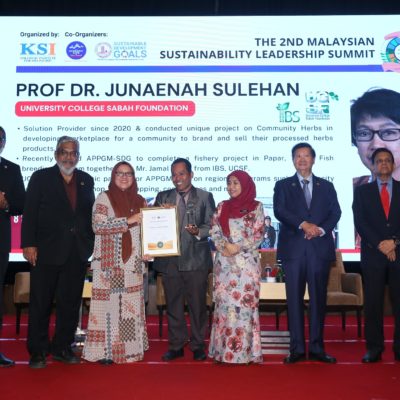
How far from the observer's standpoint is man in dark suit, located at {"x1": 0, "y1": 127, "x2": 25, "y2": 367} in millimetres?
3775

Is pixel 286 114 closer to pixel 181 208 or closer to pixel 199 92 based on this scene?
pixel 199 92

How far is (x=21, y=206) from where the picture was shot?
12.8 feet

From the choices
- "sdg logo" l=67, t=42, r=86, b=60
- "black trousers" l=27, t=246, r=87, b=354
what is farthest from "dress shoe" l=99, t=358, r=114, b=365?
"sdg logo" l=67, t=42, r=86, b=60

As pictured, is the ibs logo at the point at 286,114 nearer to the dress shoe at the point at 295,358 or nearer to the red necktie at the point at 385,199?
the red necktie at the point at 385,199

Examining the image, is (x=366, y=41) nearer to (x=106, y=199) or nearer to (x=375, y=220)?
(x=375, y=220)

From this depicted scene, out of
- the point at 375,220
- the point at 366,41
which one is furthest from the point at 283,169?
the point at 375,220

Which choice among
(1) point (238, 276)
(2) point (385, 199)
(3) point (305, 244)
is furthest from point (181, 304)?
(2) point (385, 199)

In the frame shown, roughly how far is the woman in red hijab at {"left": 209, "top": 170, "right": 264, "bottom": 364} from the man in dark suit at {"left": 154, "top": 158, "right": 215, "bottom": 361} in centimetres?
15

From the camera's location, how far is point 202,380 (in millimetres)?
3377

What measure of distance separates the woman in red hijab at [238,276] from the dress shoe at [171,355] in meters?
0.24

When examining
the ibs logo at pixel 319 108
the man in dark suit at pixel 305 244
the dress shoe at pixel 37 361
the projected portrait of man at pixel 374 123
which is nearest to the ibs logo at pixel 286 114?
the ibs logo at pixel 319 108

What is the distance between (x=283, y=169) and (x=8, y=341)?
3.19 m
